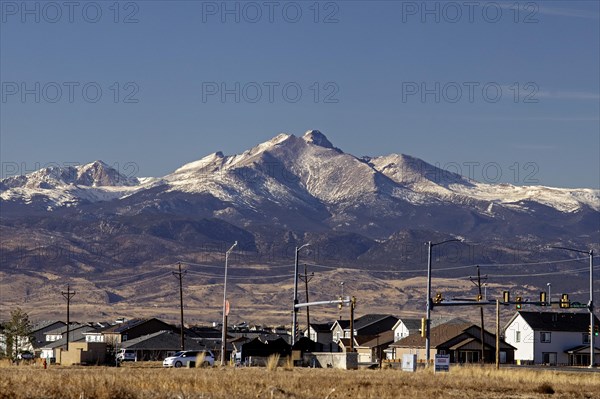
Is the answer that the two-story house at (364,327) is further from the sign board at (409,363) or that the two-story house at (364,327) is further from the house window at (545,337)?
the sign board at (409,363)

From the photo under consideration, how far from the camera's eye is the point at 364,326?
17525 cm

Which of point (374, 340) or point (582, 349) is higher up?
point (374, 340)

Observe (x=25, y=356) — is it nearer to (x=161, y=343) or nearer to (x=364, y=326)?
(x=161, y=343)

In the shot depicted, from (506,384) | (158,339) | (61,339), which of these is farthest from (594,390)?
(61,339)

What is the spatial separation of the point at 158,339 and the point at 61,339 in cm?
3356

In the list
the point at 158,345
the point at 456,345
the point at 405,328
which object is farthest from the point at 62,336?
the point at 456,345

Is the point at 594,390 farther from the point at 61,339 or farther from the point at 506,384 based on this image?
the point at 61,339

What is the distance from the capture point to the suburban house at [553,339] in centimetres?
14488

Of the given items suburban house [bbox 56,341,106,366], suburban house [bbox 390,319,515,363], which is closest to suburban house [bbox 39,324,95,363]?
suburban house [bbox 390,319,515,363]

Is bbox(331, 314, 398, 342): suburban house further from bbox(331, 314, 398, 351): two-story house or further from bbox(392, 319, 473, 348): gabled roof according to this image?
bbox(392, 319, 473, 348): gabled roof

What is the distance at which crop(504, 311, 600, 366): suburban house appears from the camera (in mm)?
144875

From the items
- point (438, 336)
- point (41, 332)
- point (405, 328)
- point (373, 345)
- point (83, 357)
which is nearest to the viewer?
point (83, 357)

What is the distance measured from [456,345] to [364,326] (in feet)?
146

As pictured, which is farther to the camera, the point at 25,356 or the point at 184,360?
the point at 25,356
